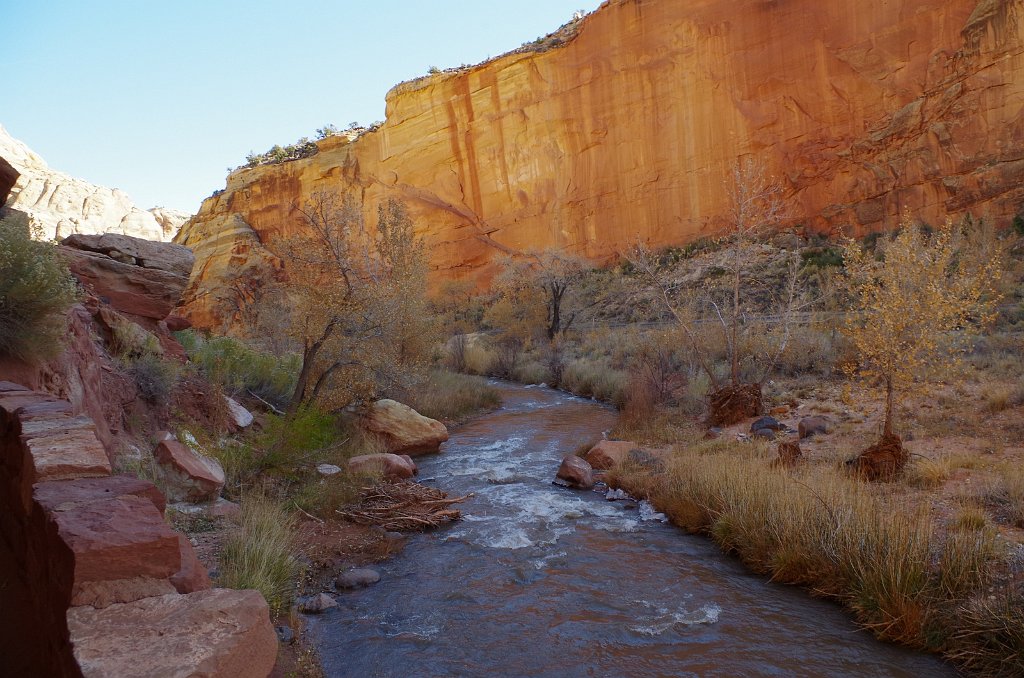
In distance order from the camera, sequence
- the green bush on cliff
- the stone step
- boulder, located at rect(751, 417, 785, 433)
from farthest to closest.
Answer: boulder, located at rect(751, 417, 785, 433) < the green bush on cliff < the stone step

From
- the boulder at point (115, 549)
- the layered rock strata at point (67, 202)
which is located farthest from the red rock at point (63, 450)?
the layered rock strata at point (67, 202)

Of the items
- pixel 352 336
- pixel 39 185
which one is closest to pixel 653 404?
pixel 352 336

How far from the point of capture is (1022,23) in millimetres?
24109

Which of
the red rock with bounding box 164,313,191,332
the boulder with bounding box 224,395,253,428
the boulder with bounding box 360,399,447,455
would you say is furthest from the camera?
the boulder with bounding box 360,399,447,455

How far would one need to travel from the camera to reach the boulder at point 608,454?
851 cm

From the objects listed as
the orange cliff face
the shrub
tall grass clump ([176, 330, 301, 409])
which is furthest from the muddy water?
the orange cliff face

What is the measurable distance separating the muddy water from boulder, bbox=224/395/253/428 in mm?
3707

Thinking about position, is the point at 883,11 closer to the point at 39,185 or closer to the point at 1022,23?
the point at 1022,23

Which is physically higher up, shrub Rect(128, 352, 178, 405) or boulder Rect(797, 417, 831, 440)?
shrub Rect(128, 352, 178, 405)

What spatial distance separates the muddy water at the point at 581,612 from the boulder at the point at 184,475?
194cm

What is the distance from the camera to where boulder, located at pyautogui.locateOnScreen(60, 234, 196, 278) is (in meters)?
8.28

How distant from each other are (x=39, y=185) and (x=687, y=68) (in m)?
56.5

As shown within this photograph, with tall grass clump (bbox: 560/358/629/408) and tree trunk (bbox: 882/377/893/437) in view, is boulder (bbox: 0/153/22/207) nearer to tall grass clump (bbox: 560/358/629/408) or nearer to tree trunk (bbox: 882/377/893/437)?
tree trunk (bbox: 882/377/893/437)

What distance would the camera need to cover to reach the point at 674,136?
3347 cm
